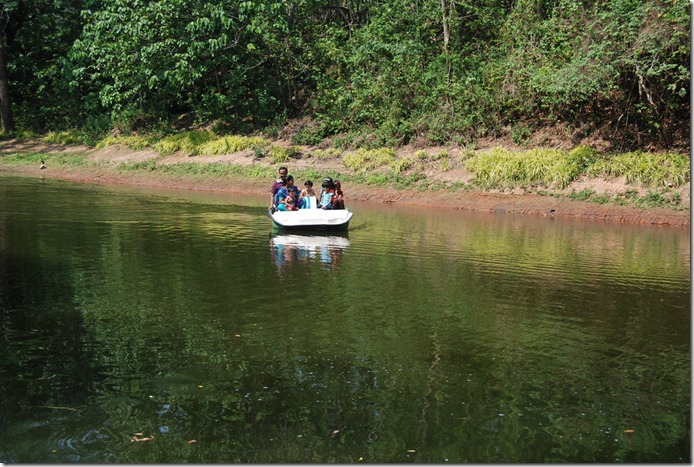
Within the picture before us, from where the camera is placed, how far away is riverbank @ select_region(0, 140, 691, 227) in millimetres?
24578

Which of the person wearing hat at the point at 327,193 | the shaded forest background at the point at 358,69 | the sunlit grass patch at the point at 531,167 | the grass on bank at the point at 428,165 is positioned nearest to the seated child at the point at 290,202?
the person wearing hat at the point at 327,193

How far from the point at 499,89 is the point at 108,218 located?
16049 mm

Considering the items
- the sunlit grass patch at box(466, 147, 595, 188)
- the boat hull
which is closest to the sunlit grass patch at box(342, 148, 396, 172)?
the sunlit grass patch at box(466, 147, 595, 188)

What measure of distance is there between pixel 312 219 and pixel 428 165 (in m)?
10.2

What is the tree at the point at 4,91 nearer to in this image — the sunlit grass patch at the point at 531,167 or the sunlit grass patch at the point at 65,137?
the sunlit grass patch at the point at 65,137

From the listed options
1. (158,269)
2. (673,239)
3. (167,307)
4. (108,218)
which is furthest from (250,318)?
(673,239)

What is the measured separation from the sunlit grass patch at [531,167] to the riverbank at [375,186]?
389 mm

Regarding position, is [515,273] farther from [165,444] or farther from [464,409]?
[165,444]

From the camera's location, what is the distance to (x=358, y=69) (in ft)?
118

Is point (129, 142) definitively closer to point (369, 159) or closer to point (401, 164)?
point (369, 159)

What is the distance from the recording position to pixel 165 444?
718 cm

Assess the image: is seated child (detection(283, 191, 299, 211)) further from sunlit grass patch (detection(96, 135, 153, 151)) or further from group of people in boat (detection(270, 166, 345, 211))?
sunlit grass patch (detection(96, 135, 153, 151))

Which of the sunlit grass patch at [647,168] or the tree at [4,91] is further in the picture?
the tree at [4,91]

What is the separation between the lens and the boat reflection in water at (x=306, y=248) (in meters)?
16.4
